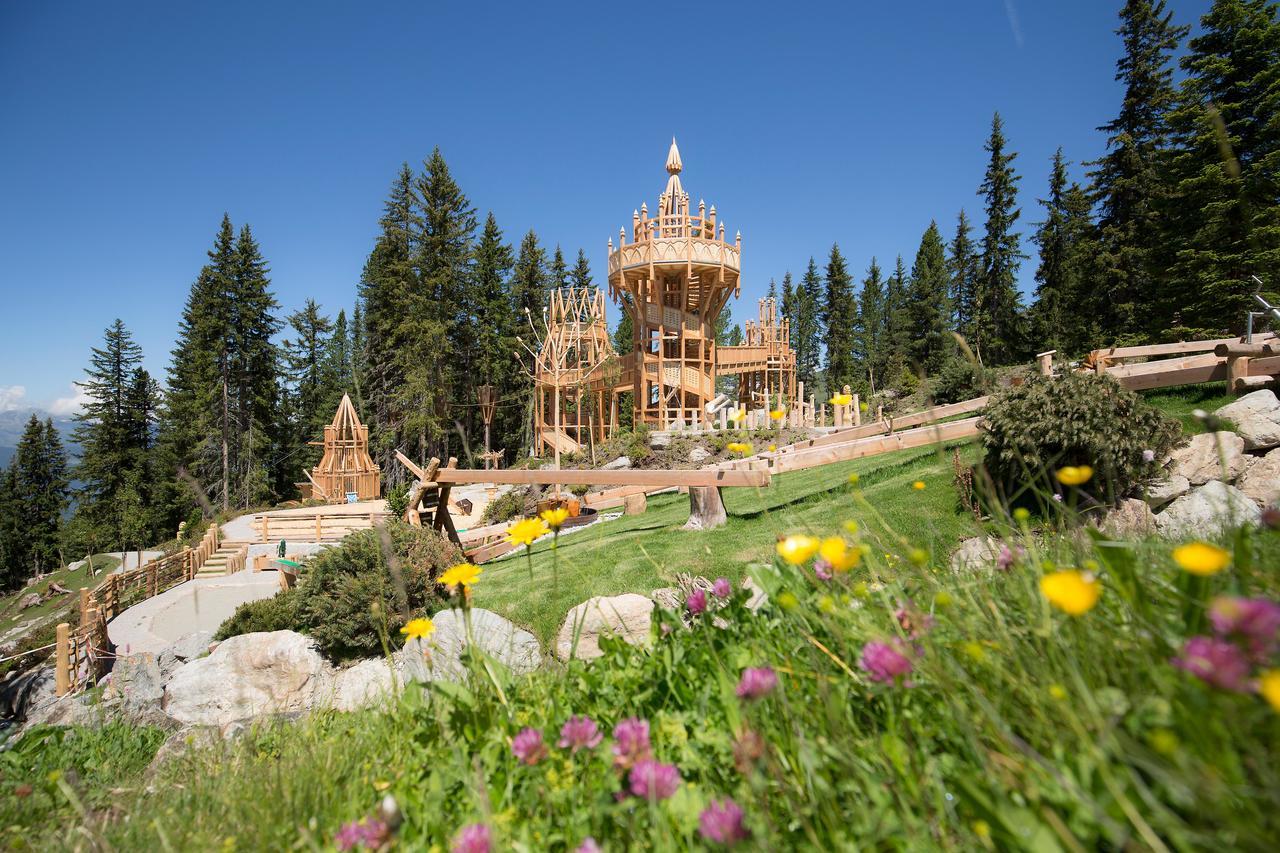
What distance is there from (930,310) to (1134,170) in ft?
68.5

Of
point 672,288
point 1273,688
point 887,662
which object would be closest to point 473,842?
point 887,662

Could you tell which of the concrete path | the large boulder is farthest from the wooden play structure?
the large boulder

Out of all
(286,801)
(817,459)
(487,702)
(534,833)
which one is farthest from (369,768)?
(817,459)

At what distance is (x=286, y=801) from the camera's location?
157 cm

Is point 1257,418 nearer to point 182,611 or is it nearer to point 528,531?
point 528,531

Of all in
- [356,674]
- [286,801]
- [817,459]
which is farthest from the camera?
[817,459]

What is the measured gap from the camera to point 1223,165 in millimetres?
15836

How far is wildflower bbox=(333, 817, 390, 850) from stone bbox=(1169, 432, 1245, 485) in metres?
8.50

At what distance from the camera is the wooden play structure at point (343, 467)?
31359 mm

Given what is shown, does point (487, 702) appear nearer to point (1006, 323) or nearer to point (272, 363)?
point (1006, 323)

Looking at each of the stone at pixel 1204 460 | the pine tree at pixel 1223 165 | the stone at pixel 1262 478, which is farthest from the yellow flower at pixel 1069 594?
the pine tree at pixel 1223 165

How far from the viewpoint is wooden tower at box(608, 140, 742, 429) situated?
87.8 feet

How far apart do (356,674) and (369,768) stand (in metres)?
6.42

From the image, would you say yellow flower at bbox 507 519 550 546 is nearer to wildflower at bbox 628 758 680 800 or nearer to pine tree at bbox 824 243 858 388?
wildflower at bbox 628 758 680 800
